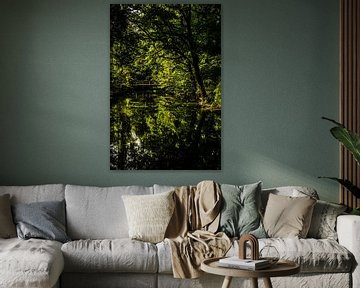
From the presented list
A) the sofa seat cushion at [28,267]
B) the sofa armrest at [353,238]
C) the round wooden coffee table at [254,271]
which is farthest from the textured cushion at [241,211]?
the sofa seat cushion at [28,267]

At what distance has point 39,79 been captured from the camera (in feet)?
22.2

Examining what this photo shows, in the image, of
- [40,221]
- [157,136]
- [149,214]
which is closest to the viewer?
[40,221]

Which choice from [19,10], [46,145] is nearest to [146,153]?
[46,145]

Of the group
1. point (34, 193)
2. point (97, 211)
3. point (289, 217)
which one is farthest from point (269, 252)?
point (34, 193)

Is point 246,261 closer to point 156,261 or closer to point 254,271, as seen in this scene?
point 254,271

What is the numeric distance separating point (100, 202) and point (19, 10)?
1925mm

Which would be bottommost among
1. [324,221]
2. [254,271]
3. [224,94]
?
[254,271]

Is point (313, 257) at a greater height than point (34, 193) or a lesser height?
lesser

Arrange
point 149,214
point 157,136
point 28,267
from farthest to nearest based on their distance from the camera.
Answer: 1. point 157,136
2. point 149,214
3. point 28,267

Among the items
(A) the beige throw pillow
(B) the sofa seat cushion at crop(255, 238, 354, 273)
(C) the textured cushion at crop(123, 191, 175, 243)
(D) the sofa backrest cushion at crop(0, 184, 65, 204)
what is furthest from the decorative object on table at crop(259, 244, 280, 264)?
(D) the sofa backrest cushion at crop(0, 184, 65, 204)

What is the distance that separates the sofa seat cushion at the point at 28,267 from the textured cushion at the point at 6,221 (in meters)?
0.72

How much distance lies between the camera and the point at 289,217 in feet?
19.9

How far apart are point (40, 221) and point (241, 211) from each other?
1647 millimetres

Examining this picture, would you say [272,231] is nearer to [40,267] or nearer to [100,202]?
[100,202]
